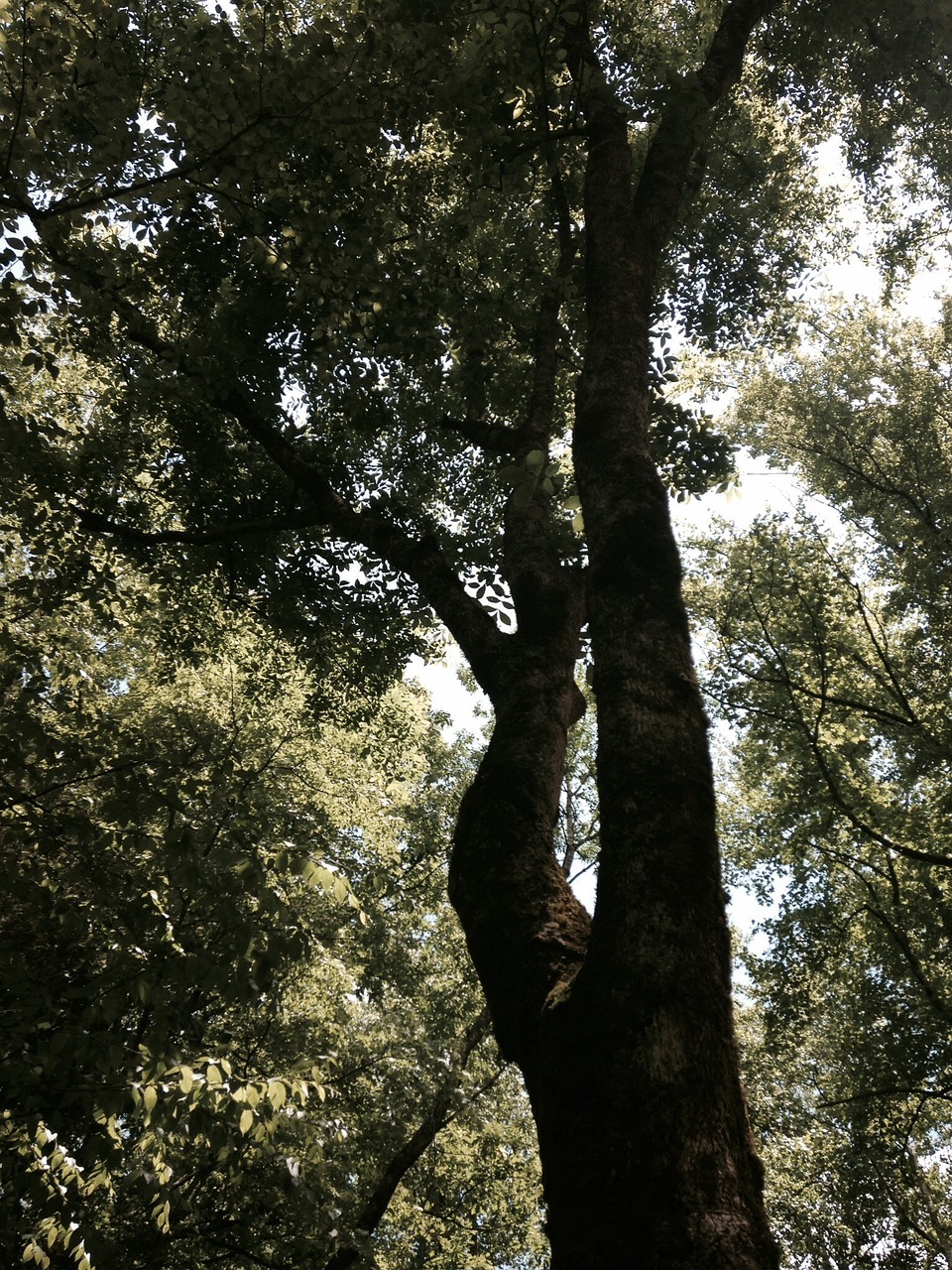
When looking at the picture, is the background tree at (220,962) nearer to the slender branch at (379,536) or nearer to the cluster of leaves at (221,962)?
the cluster of leaves at (221,962)

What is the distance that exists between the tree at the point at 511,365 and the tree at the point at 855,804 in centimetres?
561

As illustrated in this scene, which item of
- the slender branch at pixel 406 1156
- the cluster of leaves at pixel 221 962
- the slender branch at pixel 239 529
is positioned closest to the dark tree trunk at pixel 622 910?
the cluster of leaves at pixel 221 962

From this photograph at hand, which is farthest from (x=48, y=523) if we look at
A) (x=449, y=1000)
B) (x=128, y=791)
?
(x=449, y=1000)

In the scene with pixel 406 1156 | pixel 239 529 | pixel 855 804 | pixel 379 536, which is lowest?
pixel 406 1156

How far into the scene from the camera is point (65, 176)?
20.5 feet

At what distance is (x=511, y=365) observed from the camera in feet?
28.2

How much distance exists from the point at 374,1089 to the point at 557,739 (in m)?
12.0

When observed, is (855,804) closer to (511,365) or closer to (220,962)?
(511,365)

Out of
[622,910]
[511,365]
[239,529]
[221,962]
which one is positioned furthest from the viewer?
[511,365]

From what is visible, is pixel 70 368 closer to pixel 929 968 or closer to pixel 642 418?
pixel 642 418

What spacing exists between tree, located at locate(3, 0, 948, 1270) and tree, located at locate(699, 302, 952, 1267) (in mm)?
5612

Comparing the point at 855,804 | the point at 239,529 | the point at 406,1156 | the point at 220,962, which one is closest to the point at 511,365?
the point at 239,529

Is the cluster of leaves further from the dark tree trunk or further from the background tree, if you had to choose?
the dark tree trunk

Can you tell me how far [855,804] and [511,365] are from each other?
31.4 feet
